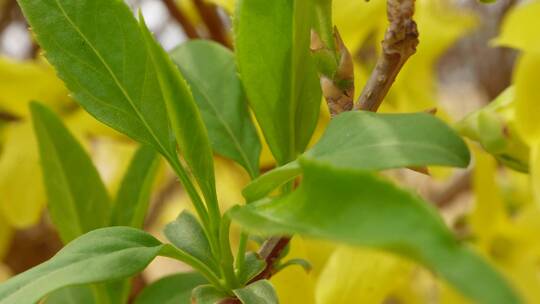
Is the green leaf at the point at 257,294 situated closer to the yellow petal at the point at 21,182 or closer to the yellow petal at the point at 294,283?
the yellow petal at the point at 294,283

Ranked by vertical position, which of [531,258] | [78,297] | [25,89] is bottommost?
[531,258]

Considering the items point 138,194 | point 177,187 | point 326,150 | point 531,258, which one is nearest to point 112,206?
point 138,194

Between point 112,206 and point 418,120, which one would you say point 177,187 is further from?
point 418,120

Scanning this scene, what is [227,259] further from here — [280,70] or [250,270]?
[280,70]

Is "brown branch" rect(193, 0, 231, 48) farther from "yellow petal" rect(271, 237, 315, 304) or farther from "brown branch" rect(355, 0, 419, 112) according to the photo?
"brown branch" rect(355, 0, 419, 112)

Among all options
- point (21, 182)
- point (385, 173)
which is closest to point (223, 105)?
point (21, 182)

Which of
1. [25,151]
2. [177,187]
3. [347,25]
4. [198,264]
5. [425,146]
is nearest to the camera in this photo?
[425,146]

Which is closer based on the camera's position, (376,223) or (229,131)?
(376,223)
